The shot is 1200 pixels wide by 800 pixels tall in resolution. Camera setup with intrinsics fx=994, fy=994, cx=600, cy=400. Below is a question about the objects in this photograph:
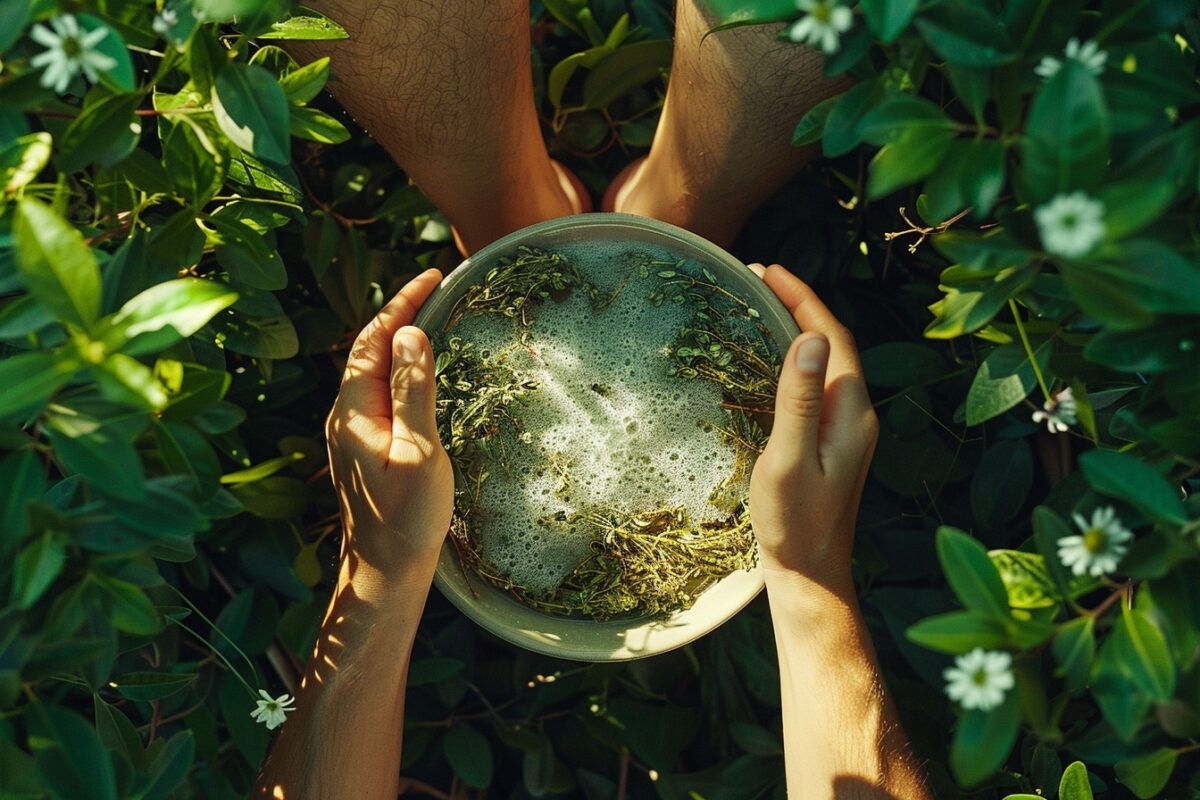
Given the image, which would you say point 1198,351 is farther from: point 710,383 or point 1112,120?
point 710,383

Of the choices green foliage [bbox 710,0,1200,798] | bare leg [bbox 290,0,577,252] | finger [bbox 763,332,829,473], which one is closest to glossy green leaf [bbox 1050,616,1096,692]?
green foliage [bbox 710,0,1200,798]

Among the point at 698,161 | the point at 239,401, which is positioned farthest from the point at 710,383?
the point at 239,401

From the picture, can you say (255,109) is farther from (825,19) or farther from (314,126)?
(825,19)

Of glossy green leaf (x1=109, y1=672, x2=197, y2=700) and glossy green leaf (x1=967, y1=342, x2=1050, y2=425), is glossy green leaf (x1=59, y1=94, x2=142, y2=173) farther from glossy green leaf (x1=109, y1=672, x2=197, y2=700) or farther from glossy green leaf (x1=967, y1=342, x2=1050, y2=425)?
glossy green leaf (x1=967, y1=342, x2=1050, y2=425)

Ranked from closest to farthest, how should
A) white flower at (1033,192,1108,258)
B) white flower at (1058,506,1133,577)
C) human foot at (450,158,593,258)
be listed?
white flower at (1033,192,1108,258)
white flower at (1058,506,1133,577)
human foot at (450,158,593,258)

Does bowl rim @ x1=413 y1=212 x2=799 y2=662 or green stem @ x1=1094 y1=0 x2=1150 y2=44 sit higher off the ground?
green stem @ x1=1094 y1=0 x2=1150 y2=44

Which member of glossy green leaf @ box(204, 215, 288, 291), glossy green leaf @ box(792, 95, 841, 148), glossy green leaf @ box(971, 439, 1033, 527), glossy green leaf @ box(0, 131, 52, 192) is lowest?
glossy green leaf @ box(971, 439, 1033, 527)
